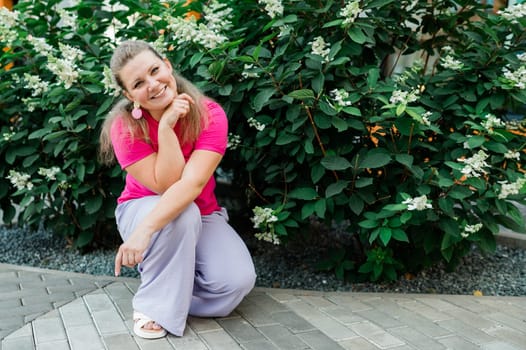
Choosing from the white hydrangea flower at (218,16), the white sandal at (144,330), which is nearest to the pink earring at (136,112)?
the white hydrangea flower at (218,16)

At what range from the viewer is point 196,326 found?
8.57ft

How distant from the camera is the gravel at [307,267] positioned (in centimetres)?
336

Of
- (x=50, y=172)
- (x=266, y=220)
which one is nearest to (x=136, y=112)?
(x=266, y=220)

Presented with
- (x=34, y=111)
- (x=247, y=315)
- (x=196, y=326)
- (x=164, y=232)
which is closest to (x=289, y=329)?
(x=247, y=315)

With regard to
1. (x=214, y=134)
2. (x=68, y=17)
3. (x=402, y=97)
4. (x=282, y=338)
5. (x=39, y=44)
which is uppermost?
(x=68, y=17)

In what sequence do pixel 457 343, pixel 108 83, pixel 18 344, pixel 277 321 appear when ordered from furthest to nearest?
pixel 108 83
pixel 277 321
pixel 457 343
pixel 18 344

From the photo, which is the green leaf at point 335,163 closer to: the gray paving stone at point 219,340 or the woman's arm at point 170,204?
the woman's arm at point 170,204

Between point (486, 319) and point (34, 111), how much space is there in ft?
10.1

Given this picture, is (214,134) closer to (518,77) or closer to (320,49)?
(320,49)

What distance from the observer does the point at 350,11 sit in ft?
8.71

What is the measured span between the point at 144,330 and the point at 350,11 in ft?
5.98

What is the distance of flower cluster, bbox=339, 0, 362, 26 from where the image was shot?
263cm

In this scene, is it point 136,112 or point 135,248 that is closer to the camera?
point 135,248

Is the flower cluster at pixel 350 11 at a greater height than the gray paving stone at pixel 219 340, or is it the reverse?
the flower cluster at pixel 350 11
